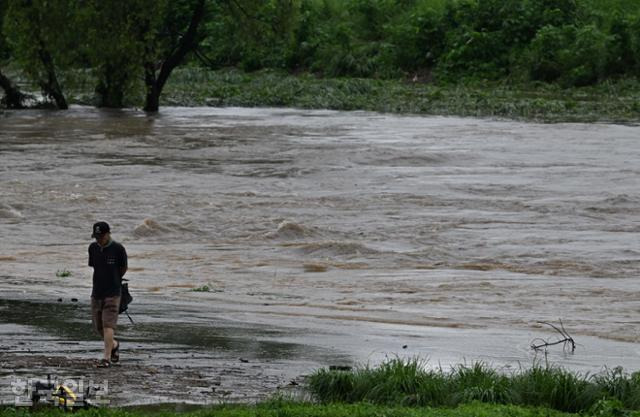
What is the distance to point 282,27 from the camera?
42.3 meters

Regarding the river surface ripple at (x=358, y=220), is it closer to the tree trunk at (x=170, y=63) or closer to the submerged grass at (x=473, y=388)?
the submerged grass at (x=473, y=388)

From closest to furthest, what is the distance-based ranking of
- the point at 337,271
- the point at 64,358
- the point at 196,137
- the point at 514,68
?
the point at 64,358 → the point at 337,271 → the point at 196,137 → the point at 514,68

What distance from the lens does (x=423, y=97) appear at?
146 ft

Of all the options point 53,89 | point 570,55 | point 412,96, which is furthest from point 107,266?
point 570,55

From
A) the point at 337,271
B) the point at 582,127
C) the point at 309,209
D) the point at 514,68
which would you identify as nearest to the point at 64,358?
the point at 337,271

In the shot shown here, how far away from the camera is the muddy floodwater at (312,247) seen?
12086 mm

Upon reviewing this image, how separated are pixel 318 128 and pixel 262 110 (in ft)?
24.0

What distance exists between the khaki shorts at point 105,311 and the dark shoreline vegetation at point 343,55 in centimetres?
2714

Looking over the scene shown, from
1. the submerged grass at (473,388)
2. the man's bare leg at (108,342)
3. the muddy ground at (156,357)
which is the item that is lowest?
the muddy ground at (156,357)

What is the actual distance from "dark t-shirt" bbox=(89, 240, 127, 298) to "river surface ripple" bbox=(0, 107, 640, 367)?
2607mm

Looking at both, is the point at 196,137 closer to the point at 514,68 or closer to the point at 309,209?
the point at 309,209

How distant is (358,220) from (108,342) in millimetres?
11332

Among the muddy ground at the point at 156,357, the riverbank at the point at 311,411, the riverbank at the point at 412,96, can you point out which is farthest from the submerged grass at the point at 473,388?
the riverbank at the point at 412,96

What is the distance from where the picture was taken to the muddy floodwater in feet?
39.7
